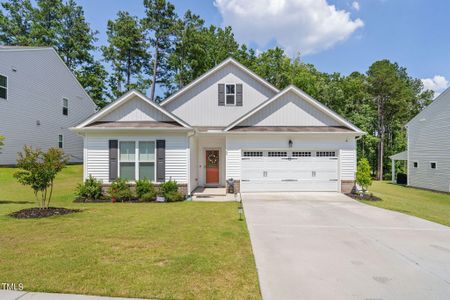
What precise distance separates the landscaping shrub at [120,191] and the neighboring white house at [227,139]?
524mm

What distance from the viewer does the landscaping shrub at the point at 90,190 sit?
434 inches

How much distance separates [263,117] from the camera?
1315 centimetres

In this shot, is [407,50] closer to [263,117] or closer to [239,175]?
[263,117]

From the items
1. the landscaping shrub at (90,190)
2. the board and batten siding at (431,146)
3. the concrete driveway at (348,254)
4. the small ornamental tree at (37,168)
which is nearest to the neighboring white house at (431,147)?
the board and batten siding at (431,146)

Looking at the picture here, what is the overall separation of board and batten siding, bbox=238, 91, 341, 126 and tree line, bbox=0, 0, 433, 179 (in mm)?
16091

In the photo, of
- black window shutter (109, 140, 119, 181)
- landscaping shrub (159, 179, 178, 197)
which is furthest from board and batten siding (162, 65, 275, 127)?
landscaping shrub (159, 179, 178, 197)

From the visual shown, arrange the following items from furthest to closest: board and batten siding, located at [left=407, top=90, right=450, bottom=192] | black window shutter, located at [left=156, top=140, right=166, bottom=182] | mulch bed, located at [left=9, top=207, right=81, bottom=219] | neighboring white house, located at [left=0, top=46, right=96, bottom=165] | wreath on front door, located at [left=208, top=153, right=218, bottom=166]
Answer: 1. neighboring white house, located at [left=0, top=46, right=96, bottom=165]
2. board and batten siding, located at [left=407, top=90, right=450, bottom=192]
3. wreath on front door, located at [left=208, top=153, right=218, bottom=166]
4. black window shutter, located at [left=156, top=140, right=166, bottom=182]
5. mulch bed, located at [left=9, top=207, right=81, bottom=219]

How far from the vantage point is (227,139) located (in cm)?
1281

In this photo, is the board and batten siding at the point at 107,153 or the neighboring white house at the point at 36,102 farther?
the neighboring white house at the point at 36,102

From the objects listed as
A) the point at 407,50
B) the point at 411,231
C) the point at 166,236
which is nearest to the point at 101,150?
the point at 166,236

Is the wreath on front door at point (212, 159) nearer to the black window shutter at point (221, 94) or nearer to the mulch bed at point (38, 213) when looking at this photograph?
the black window shutter at point (221, 94)

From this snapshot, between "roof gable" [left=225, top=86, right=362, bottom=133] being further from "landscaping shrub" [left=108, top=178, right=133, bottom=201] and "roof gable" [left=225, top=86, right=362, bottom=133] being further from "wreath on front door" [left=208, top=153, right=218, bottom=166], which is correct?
"landscaping shrub" [left=108, top=178, right=133, bottom=201]

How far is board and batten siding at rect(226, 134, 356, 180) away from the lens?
12711 millimetres

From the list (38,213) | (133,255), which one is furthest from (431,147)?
(38,213)
